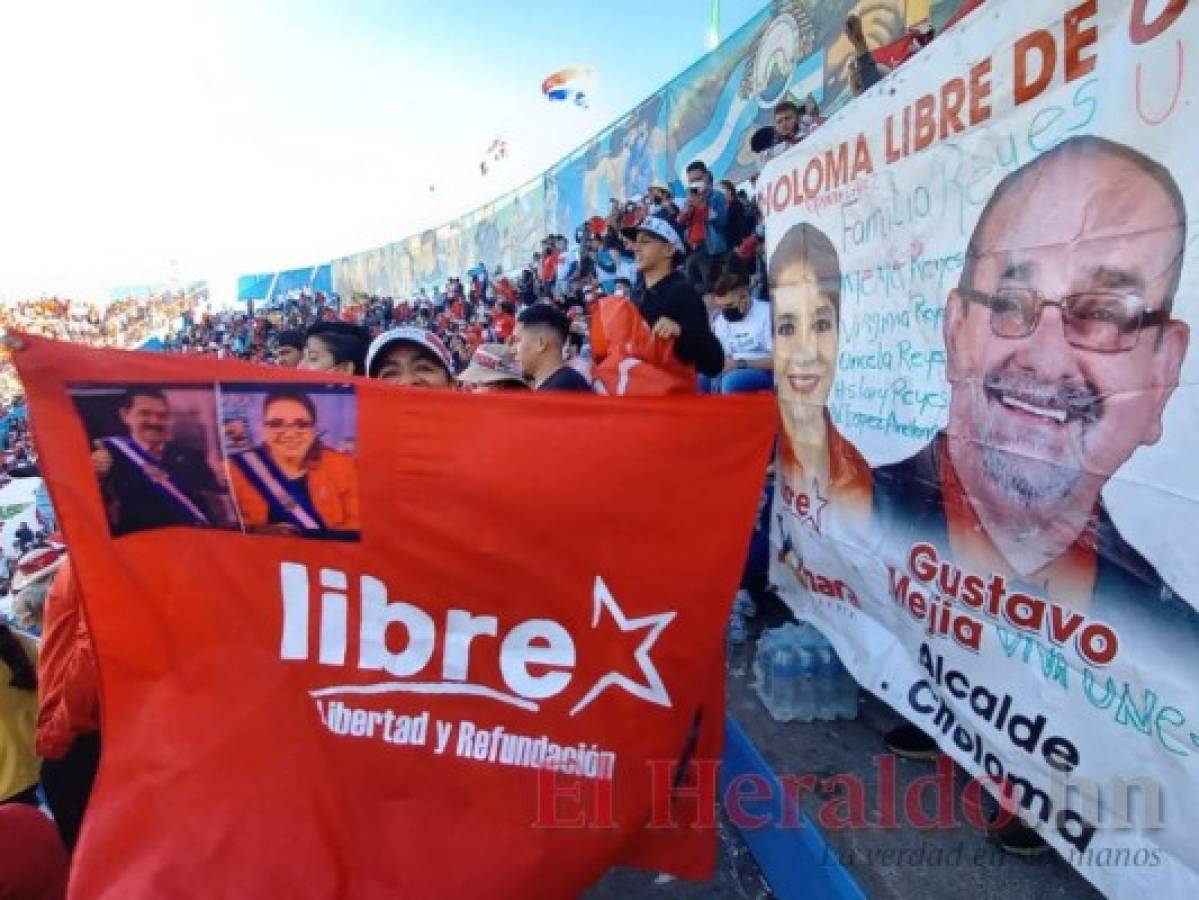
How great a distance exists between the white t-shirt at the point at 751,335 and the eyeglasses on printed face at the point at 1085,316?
8.18 feet

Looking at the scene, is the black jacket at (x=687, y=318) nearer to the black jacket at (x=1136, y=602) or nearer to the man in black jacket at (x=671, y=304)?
the man in black jacket at (x=671, y=304)

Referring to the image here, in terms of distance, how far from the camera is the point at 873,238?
2840 mm

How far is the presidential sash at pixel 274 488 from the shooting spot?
5.47ft

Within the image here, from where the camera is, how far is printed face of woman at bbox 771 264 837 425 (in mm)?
3234

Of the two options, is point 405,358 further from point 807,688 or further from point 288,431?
point 807,688

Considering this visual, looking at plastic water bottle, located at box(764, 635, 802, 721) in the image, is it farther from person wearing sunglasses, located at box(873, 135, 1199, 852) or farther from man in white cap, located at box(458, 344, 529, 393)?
man in white cap, located at box(458, 344, 529, 393)

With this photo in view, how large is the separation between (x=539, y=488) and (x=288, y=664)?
0.67 meters

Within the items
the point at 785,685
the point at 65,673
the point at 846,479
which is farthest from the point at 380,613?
the point at 846,479

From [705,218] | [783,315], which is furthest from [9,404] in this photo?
[783,315]

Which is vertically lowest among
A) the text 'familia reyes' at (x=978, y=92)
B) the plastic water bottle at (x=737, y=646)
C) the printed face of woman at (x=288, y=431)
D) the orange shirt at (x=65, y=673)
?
the plastic water bottle at (x=737, y=646)

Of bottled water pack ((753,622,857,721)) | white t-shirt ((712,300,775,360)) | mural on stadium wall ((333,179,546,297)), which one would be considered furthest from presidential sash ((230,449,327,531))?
mural on stadium wall ((333,179,546,297))

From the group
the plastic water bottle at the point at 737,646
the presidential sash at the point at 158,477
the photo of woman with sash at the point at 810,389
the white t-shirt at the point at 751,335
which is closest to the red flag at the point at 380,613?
the presidential sash at the point at 158,477

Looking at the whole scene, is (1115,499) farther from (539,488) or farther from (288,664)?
(288,664)

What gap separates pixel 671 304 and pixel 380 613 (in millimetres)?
2108
